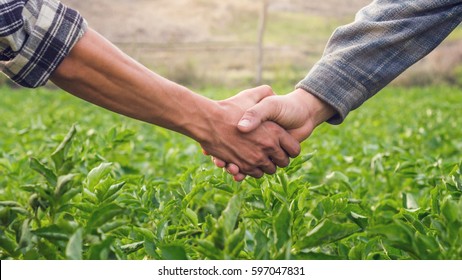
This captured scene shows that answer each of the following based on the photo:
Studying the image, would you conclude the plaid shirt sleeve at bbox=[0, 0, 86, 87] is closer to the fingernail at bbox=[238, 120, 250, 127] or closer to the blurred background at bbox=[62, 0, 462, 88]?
the fingernail at bbox=[238, 120, 250, 127]

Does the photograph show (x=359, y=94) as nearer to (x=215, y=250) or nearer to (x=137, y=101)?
(x=137, y=101)

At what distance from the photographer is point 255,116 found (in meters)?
2.73

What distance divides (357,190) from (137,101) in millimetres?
864

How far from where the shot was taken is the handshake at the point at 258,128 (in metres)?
2.69

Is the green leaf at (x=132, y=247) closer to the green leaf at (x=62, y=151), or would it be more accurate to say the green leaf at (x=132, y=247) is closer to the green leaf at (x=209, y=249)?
the green leaf at (x=62, y=151)

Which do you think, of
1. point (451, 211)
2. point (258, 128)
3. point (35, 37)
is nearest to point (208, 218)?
point (451, 211)

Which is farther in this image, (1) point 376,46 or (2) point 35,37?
(1) point 376,46

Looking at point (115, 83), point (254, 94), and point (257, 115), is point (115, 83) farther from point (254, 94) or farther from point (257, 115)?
point (254, 94)

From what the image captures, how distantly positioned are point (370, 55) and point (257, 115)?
503 mm

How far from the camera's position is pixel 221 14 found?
3241 centimetres

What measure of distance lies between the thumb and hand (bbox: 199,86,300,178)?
0.11 feet

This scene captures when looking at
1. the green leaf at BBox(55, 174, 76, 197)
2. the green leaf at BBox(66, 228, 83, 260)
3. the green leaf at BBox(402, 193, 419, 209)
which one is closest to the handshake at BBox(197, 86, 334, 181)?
the green leaf at BBox(402, 193, 419, 209)

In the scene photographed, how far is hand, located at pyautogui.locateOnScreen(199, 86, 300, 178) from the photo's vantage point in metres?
2.69
